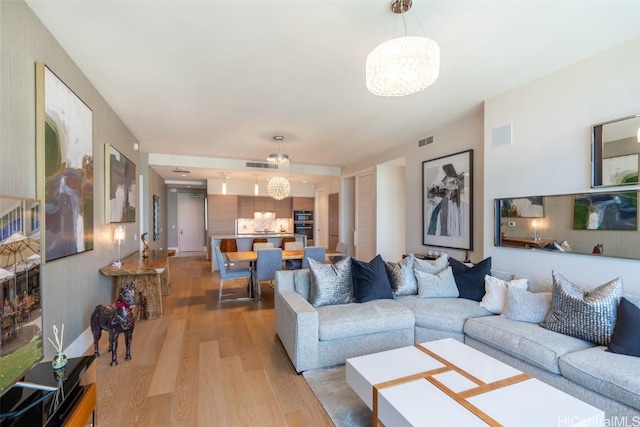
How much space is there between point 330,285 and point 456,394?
1.53 meters

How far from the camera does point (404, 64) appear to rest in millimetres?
1648

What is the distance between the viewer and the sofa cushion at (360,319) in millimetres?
2426

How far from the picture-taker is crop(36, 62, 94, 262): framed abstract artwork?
1955 mm

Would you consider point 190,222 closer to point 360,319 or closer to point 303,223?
point 303,223

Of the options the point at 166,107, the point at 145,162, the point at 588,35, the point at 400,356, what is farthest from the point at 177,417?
the point at 145,162

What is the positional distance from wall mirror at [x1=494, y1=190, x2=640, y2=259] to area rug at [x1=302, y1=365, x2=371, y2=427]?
233cm

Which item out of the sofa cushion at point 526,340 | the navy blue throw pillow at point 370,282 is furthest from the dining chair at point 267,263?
the sofa cushion at point 526,340

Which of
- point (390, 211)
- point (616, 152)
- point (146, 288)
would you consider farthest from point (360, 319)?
point (390, 211)

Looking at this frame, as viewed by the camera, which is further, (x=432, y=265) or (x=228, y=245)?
(x=228, y=245)

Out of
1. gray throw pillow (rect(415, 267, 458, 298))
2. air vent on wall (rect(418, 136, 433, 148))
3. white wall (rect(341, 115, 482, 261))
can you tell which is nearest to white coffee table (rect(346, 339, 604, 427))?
gray throw pillow (rect(415, 267, 458, 298))

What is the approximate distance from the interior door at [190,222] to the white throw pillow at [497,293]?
963 cm

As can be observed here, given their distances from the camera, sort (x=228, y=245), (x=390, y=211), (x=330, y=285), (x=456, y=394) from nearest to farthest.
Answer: (x=456, y=394)
(x=330, y=285)
(x=390, y=211)
(x=228, y=245)

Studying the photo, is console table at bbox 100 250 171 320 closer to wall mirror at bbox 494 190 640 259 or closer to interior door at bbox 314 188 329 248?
wall mirror at bbox 494 190 640 259

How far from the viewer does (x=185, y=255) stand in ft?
31.3
